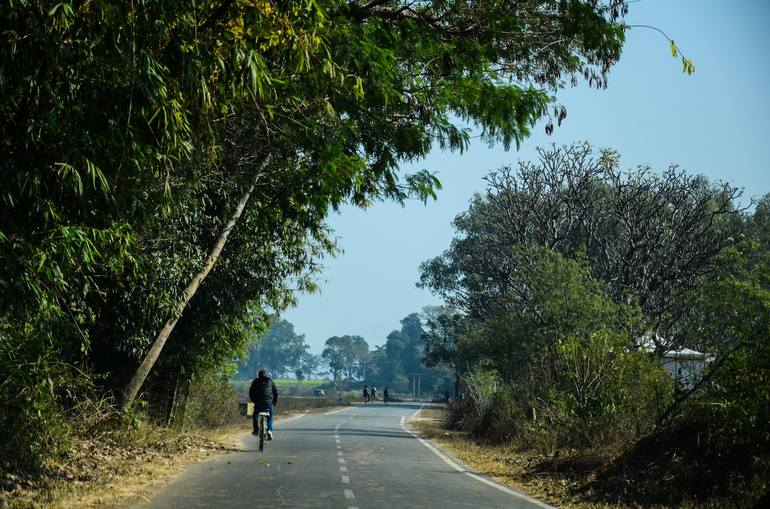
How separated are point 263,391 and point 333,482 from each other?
7.49m

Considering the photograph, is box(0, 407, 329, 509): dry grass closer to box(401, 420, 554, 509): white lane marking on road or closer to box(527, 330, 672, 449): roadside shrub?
box(401, 420, 554, 509): white lane marking on road

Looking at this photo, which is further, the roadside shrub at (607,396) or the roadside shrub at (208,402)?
the roadside shrub at (208,402)

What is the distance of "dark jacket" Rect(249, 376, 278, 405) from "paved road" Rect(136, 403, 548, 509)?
1250mm

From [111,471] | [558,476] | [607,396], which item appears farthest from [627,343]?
[111,471]

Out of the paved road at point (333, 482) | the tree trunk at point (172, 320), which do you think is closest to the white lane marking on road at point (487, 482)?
the paved road at point (333, 482)

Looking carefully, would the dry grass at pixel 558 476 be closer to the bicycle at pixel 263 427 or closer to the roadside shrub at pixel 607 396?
the roadside shrub at pixel 607 396

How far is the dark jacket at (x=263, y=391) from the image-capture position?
22547mm

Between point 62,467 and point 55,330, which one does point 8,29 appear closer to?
point 55,330

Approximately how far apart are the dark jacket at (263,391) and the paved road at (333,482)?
1250mm

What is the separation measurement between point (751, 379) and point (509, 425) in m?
14.7

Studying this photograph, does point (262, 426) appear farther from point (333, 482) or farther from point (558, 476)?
point (558, 476)

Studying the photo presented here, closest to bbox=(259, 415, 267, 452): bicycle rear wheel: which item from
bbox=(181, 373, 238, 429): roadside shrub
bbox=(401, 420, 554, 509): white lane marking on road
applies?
bbox=(181, 373, 238, 429): roadside shrub

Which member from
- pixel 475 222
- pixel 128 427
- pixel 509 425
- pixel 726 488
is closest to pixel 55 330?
pixel 128 427

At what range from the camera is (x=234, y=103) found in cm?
1160
